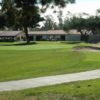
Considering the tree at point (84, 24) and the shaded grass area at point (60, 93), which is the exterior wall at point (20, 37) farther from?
the shaded grass area at point (60, 93)

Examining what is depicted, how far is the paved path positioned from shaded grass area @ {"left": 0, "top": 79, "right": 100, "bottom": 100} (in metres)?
1.32

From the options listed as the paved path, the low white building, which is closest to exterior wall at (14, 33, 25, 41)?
the low white building

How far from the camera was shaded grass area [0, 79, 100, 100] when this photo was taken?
44.1 feet

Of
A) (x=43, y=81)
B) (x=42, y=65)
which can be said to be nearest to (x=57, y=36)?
(x=42, y=65)

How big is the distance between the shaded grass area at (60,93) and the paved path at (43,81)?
51.8 inches

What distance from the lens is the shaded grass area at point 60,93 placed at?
13445 mm

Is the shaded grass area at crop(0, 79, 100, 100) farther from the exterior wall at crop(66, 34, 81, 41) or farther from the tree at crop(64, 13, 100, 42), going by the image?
the exterior wall at crop(66, 34, 81, 41)

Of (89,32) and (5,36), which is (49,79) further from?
(5,36)

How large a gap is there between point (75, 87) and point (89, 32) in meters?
122

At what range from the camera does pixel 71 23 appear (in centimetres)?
12862

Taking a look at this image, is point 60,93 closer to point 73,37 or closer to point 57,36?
point 73,37

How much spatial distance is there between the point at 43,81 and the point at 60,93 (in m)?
4.75

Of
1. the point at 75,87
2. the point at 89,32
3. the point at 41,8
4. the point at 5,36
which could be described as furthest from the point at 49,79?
the point at 5,36

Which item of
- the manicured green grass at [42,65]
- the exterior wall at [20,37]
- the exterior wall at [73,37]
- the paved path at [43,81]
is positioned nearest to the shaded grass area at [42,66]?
the manicured green grass at [42,65]
